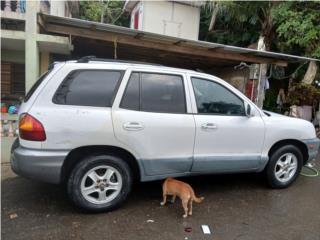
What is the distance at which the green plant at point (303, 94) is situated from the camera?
978 cm

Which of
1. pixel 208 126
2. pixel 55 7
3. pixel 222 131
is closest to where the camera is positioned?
pixel 208 126

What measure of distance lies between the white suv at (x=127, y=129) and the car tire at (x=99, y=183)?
1 centimetres

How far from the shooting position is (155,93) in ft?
13.1

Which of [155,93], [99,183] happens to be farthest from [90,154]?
[155,93]

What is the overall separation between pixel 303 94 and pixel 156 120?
7.71 meters

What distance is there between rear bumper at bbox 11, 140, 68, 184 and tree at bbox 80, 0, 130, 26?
13851 millimetres

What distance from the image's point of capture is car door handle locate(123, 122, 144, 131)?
3.71 meters

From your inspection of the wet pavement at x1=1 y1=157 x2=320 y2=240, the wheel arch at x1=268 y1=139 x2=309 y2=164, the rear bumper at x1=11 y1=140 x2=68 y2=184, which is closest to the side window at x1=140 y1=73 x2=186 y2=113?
the rear bumper at x1=11 y1=140 x2=68 y2=184

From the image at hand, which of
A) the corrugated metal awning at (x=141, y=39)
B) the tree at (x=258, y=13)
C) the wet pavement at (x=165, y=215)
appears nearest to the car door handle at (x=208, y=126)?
the wet pavement at (x=165, y=215)

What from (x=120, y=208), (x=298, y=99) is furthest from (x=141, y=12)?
(x=120, y=208)

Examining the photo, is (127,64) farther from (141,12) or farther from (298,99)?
(141,12)

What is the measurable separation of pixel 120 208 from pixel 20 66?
225 inches

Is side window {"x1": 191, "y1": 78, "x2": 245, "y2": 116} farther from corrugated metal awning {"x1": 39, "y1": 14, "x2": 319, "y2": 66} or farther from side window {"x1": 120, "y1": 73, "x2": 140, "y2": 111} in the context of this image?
corrugated metal awning {"x1": 39, "y1": 14, "x2": 319, "y2": 66}

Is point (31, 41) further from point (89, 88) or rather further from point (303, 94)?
point (303, 94)
